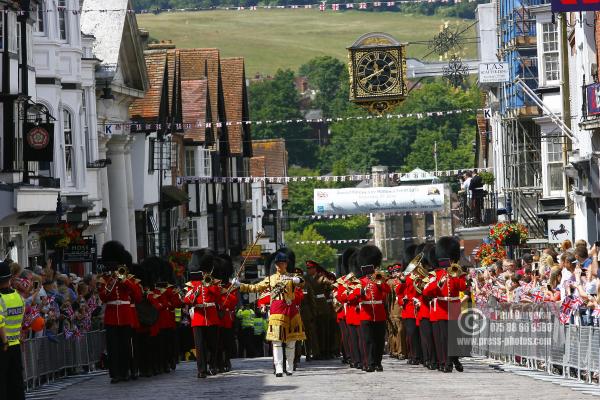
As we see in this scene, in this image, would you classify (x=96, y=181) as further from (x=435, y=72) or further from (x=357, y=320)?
(x=435, y=72)

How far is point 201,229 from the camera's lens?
247 feet

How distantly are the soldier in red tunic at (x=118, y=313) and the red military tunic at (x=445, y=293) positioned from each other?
457 cm

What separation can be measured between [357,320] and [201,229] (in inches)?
1826

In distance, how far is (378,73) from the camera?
52.4 meters

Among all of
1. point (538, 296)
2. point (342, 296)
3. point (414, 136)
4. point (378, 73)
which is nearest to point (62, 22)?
point (378, 73)

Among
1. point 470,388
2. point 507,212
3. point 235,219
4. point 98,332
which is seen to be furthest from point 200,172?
point 470,388

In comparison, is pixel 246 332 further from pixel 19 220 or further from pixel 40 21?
pixel 40 21

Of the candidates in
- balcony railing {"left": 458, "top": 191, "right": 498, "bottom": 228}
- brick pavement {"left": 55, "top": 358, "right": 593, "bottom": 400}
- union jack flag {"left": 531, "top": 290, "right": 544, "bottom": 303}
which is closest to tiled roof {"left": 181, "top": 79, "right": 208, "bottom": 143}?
balcony railing {"left": 458, "top": 191, "right": 498, "bottom": 228}

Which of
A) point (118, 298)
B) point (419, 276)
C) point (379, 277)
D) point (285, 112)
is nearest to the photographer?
point (118, 298)

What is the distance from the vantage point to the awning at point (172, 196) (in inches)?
2469

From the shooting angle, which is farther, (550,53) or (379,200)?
(379,200)

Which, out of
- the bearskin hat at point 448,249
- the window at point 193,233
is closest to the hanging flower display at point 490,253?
the bearskin hat at point 448,249

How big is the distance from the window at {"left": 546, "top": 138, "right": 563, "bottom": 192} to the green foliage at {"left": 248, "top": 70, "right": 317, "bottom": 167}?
122m

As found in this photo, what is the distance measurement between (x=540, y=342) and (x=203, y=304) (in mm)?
5233
